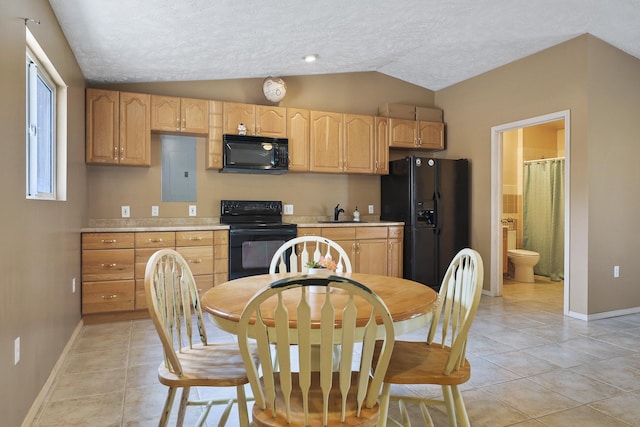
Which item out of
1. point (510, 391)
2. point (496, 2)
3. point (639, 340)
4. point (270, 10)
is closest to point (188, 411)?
point (510, 391)

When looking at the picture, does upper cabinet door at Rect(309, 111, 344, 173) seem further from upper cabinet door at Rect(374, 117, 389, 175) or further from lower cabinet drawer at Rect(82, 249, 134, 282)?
lower cabinet drawer at Rect(82, 249, 134, 282)

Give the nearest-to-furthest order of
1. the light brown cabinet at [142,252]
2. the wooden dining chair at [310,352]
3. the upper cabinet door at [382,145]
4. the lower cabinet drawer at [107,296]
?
the wooden dining chair at [310,352] < the lower cabinet drawer at [107,296] < the light brown cabinet at [142,252] < the upper cabinet door at [382,145]

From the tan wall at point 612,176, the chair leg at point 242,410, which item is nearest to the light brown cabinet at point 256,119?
the tan wall at point 612,176

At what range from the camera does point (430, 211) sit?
5004mm

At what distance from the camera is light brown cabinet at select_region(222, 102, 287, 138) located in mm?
4465

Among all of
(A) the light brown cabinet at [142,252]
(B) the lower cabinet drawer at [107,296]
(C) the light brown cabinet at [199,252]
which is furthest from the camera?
(C) the light brown cabinet at [199,252]

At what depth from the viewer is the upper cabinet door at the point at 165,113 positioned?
13.8ft

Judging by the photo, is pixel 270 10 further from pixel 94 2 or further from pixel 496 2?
pixel 496 2

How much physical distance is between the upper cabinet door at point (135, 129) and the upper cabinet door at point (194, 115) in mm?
343

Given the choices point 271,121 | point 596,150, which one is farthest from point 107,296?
point 596,150

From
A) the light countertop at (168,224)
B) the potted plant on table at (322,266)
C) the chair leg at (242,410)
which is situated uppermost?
the light countertop at (168,224)

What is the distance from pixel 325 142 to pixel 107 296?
2863mm

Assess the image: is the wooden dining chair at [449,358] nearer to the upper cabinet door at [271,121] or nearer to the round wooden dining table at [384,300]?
the round wooden dining table at [384,300]

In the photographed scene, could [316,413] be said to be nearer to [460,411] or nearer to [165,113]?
[460,411]
